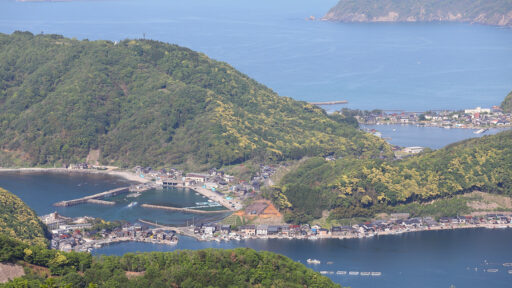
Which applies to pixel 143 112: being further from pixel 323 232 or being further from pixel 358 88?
pixel 358 88

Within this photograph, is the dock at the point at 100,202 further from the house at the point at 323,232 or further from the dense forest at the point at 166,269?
the dense forest at the point at 166,269

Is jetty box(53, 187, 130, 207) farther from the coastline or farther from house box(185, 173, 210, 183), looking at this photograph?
the coastline

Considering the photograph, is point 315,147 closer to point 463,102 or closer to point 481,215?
point 481,215

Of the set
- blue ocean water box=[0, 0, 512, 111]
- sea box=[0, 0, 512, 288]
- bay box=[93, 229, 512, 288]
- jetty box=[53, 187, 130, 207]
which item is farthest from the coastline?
blue ocean water box=[0, 0, 512, 111]

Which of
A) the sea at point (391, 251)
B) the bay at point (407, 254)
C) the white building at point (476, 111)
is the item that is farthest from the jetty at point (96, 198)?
the white building at point (476, 111)

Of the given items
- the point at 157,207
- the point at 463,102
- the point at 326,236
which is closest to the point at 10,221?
the point at 157,207

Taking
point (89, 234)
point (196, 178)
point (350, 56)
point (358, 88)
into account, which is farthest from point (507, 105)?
point (89, 234)

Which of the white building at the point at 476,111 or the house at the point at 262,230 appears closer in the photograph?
the house at the point at 262,230
